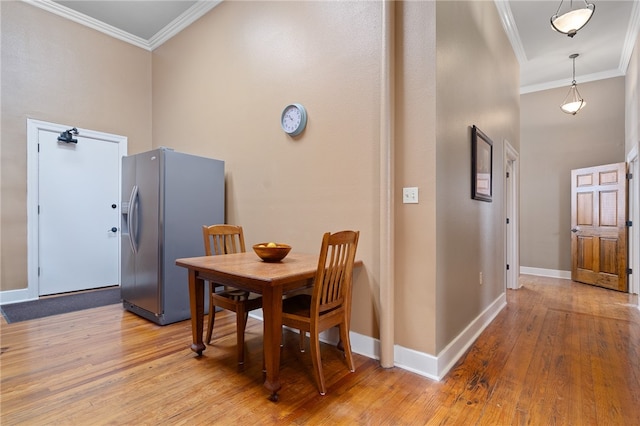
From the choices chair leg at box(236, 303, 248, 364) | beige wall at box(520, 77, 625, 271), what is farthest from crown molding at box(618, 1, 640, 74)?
chair leg at box(236, 303, 248, 364)

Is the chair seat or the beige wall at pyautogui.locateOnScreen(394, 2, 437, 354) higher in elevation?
the beige wall at pyautogui.locateOnScreen(394, 2, 437, 354)

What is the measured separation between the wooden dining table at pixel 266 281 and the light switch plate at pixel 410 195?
80 centimetres

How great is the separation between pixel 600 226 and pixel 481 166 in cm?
371

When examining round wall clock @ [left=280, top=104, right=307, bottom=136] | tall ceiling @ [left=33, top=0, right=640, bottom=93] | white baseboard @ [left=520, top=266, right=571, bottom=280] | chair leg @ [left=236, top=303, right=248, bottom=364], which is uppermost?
tall ceiling @ [left=33, top=0, right=640, bottom=93]

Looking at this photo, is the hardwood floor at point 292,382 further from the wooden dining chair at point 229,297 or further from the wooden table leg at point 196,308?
the wooden dining chair at point 229,297

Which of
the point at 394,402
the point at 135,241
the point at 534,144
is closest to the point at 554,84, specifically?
the point at 534,144

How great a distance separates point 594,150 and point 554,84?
143cm

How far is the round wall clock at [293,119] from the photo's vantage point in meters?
2.84

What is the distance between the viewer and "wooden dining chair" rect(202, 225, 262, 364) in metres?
2.20

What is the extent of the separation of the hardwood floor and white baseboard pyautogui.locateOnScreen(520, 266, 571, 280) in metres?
3.18

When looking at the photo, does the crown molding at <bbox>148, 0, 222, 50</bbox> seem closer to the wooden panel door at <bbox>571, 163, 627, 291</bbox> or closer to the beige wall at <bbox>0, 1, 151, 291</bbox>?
the beige wall at <bbox>0, 1, 151, 291</bbox>

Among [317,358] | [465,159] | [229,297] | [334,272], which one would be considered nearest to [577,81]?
[465,159]

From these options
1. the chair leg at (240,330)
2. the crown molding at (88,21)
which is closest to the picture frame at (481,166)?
the chair leg at (240,330)

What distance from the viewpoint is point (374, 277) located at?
7.78 ft
